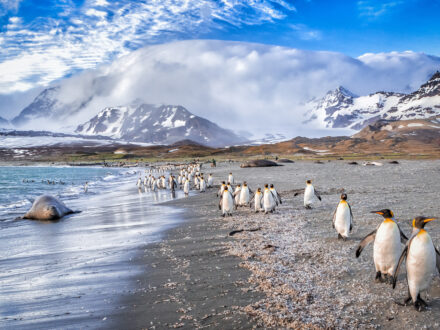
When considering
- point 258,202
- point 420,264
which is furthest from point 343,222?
point 258,202

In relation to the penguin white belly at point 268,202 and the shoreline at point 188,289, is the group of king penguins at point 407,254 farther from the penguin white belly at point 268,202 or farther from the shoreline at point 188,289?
the penguin white belly at point 268,202

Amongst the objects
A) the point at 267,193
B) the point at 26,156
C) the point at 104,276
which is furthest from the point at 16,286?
the point at 26,156

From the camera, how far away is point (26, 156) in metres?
127

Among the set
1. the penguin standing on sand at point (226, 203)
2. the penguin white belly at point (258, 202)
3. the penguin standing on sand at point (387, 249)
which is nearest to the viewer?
the penguin standing on sand at point (387, 249)

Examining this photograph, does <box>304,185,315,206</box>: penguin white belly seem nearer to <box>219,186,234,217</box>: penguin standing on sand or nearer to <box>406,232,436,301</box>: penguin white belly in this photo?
<box>219,186,234,217</box>: penguin standing on sand

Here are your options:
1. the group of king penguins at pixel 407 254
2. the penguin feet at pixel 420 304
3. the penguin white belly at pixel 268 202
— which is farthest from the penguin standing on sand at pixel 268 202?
the penguin feet at pixel 420 304

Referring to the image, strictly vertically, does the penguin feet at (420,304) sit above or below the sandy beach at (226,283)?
above

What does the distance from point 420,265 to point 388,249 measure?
793 millimetres

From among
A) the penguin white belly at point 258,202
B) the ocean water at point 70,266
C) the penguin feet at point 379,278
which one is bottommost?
the ocean water at point 70,266

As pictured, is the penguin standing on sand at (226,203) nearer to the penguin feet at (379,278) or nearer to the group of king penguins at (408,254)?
the group of king penguins at (408,254)

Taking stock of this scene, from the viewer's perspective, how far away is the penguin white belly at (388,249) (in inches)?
201

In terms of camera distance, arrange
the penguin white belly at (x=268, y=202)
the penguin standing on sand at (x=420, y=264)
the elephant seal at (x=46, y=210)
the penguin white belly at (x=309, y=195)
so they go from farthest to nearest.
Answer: the elephant seal at (x=46, y=210) → the penguin white belly at (x=309, y=195) → the penguin white belly at (x=268, y=202) → the penguin standing on sand at (x=420, y=264)

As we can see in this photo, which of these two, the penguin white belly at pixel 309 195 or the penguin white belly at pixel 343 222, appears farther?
the penguin white belly at pixel 309 195

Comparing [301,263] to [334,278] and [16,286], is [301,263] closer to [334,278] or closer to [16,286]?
[334,278]
